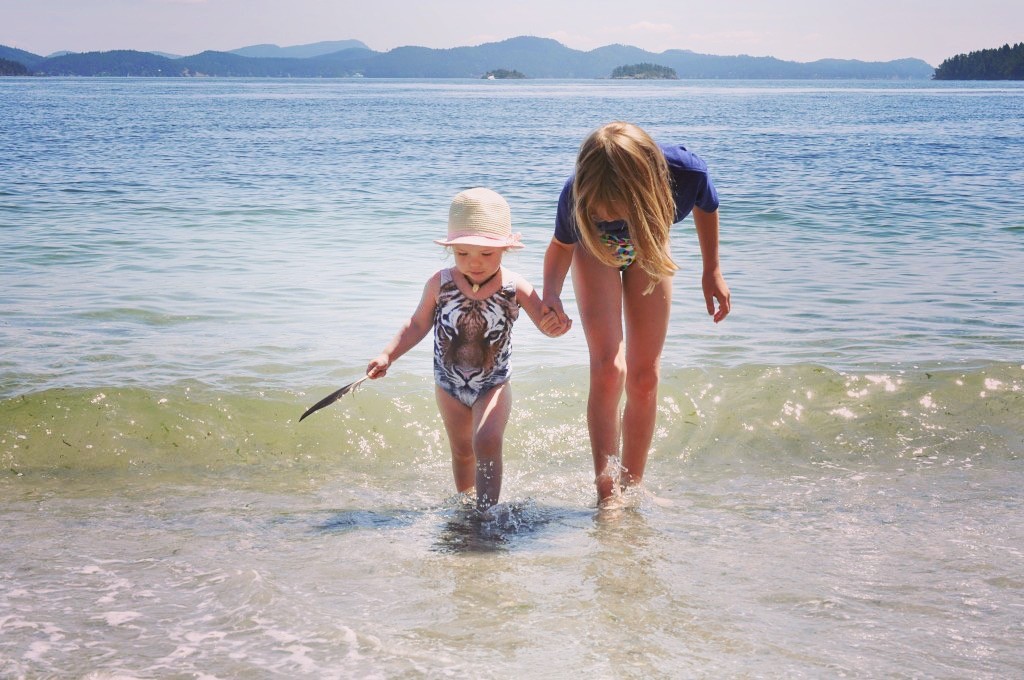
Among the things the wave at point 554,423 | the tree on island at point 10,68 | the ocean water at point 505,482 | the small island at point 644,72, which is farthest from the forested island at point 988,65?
the tree on island at point 10,68

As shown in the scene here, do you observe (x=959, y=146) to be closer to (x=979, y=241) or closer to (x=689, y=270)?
(x=979, y=241)

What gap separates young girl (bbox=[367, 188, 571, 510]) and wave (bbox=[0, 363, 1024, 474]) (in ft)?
3.46

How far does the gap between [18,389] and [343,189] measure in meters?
12.1

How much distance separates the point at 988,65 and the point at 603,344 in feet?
482

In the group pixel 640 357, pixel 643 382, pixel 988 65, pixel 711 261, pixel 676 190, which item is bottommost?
pixel 643 382

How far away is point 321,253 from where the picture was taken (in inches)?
423

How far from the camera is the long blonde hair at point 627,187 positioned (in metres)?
3.60

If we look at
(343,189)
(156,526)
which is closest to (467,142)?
(343,189)

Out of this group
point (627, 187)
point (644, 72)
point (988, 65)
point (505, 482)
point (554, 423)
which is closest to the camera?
point (627, 187)

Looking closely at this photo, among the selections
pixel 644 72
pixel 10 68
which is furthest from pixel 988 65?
pixel 10 68

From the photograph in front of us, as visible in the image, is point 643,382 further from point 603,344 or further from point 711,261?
point 711,261

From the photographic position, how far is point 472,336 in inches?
154

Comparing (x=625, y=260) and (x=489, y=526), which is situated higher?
(x=625, y=260)

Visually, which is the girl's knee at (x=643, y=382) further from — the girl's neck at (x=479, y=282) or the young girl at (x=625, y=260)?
the girl's neck at (x=479, y=282)
